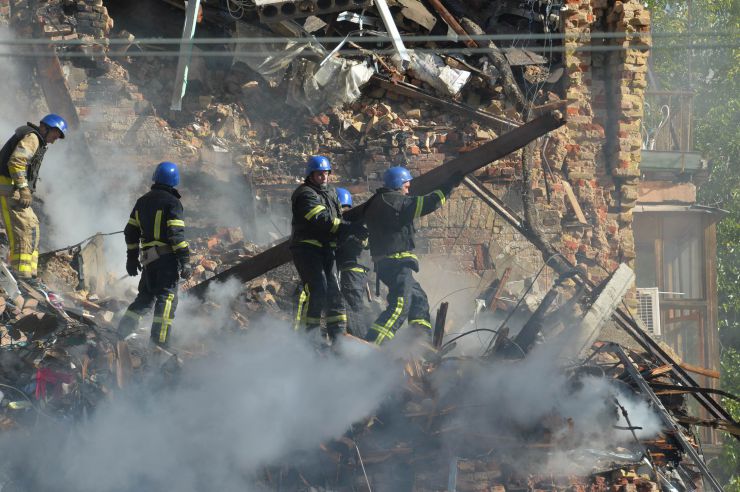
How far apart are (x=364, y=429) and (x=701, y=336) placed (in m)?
13.0

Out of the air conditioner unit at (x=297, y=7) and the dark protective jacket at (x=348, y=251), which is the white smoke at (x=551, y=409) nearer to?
the dark protective jacket at (x=348, y=251)

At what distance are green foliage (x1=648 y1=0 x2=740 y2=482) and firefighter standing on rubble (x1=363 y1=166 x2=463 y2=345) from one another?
1272cm

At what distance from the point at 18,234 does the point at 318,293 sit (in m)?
3.04

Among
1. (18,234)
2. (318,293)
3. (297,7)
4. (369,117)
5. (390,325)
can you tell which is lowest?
(390,325)

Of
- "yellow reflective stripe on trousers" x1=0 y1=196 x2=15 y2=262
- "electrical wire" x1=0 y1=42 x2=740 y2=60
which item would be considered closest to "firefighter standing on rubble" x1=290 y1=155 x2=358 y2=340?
"yellow reflective stripe on trousers" x1=0 y1=196 x2=15 y2=262

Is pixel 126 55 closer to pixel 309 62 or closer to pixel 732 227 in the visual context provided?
pixel 309 62

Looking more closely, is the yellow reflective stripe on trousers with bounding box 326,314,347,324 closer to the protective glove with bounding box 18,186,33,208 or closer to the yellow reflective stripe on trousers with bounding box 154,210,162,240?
the yellow reflective stripe on trousers with bounding box 154,210,162,240

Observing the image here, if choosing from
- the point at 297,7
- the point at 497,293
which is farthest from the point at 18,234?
the point at 497,293

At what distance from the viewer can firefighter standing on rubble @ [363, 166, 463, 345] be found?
332 inches

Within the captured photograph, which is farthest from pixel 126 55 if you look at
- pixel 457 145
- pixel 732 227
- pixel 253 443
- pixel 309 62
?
pixel 732 227

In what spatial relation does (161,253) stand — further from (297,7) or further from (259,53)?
(297,7)

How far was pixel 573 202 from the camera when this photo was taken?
1245cm

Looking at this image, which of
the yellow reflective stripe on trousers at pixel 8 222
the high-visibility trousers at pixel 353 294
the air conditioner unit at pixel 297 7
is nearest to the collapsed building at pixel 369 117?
the air conditioner unit at pixel 297 7

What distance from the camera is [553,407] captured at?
316 inches
